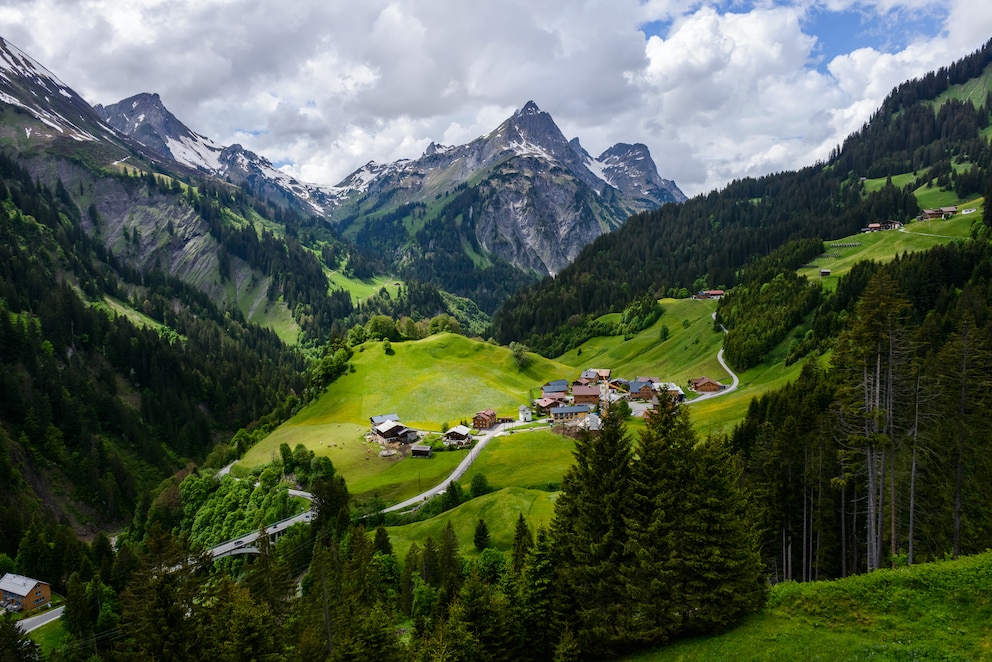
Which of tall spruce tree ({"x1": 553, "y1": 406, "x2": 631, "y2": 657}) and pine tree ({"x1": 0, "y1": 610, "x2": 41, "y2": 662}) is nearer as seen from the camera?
tall spruce tree ({"x1": 553, "y1": 406, "x2": 631, "y2": 657})

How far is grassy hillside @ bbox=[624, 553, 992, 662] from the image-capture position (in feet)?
64.0

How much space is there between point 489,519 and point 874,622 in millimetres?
48628

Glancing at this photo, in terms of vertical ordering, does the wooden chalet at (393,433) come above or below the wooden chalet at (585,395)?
below

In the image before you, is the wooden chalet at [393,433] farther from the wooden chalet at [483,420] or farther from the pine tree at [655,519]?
the pine tree at [655,519]

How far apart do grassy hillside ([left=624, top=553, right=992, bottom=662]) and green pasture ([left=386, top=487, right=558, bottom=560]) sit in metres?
37.4

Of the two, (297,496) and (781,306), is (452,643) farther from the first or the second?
(781,306)

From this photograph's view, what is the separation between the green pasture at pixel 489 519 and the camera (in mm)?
61844

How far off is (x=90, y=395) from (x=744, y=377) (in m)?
167

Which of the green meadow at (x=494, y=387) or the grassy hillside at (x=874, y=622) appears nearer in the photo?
the grassy hillside at (x=874, y=622)

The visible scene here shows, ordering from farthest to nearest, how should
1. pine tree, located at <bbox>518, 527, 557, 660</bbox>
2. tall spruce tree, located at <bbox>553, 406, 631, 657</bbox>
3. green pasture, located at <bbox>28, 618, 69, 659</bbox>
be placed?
1. green pasture, located at <bbox>28, 618, 69, 659</bbox>
2. pine tree, located at <bbox>518, 527, 557, 660</bbox>
3. tall spruce tree, located at <bbox>553, 406, 631, 657</bbox>

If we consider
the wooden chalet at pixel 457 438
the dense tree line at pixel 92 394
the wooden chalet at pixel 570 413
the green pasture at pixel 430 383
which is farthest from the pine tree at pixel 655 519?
the dense tree line at pixel 92 394

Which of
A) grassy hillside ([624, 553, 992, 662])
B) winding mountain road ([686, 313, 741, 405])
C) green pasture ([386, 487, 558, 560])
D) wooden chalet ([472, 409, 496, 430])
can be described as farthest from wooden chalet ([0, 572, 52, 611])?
winding mountain road ([686, 313, 741, 405])

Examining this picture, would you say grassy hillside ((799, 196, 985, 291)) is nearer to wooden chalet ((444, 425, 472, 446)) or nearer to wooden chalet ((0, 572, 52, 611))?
wooden chalet ((444, 425, 472, 446))

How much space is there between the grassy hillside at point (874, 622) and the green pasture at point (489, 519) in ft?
123
